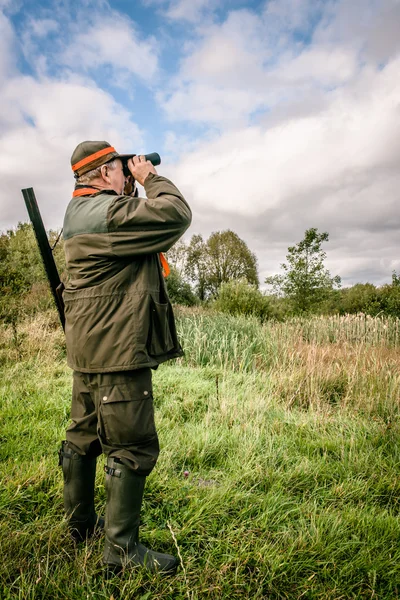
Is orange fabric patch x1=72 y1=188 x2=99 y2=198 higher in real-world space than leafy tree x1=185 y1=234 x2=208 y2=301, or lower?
lower

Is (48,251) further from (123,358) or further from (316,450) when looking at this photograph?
(316,450)

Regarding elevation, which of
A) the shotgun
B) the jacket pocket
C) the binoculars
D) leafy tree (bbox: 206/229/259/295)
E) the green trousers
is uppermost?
leafy tree (bbox: 206/229/259/295)

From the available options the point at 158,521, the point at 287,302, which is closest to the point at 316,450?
the point at 158,521

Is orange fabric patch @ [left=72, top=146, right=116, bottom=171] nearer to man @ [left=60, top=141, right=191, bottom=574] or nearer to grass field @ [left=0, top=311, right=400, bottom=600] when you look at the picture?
man @ [left=60, top=141, right=191, bottom=574]

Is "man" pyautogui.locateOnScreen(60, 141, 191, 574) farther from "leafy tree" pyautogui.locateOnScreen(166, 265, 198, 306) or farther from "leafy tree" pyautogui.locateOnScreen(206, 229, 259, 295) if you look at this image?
"leafy tree" pyautogui.locateOnScreen(206, 229, 259, 295)

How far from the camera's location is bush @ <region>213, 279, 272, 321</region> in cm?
1852

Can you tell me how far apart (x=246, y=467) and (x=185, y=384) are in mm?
2375

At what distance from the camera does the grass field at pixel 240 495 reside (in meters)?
1.93

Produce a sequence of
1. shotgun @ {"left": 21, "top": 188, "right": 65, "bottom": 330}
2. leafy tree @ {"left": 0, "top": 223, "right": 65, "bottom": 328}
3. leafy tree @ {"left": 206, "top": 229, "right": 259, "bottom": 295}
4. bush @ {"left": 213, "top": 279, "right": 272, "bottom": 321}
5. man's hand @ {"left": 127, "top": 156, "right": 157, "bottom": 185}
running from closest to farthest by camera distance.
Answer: man's hand @ {"left": 127, "top": 156, "right": 157, "bottom": 185}
shotgun @ {"left": 21, "top": 188, "right": 65, "bottom": 330}
leafy tree @ {"left": 0, "top": 223, "right": 65, "bottom": 328}
bush @ {"left": 213, "top": 279, "right": 272, "bottom": 321}
leafy tree @ {"left": 206, "top": 229, "right": 259, "bottom": 295}

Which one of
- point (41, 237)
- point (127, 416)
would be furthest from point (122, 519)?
point (41, 237)

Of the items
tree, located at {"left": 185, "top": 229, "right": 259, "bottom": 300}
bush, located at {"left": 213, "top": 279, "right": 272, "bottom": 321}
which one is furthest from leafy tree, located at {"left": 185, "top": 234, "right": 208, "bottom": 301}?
bush, located at {"left": 213, "top": 279, "right": 272, "bottom": 321}

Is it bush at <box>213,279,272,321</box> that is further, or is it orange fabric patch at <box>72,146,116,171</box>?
bush at <box>213,279,272,321</box>

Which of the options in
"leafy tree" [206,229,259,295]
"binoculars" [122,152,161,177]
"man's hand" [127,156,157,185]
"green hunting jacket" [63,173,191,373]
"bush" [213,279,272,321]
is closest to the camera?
"green hunting jacket" [63,173,191,373]

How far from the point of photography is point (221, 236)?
3234 centimetres
